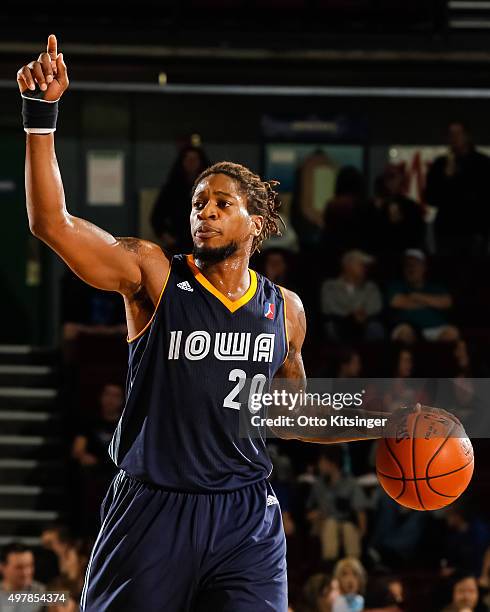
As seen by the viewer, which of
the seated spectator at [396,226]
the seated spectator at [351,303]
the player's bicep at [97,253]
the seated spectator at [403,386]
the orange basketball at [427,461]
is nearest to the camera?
the player's bicep at [97,253]

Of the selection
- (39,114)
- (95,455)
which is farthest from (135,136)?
(39,114)

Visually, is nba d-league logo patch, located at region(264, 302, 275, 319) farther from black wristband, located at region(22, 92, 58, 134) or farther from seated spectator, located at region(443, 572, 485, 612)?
seated spectator, located at region(443, 572, 485, 612)

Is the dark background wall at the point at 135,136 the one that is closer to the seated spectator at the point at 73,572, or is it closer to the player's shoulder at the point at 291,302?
the seated spectator at the point at 73,572

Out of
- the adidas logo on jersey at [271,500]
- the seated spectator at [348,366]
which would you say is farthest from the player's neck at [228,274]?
the seated spectator at [348,366]

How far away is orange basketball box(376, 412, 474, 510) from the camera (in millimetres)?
3635

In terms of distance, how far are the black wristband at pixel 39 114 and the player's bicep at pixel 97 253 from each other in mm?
240

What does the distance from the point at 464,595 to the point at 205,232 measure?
155 inches

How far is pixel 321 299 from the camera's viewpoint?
875 centimetres

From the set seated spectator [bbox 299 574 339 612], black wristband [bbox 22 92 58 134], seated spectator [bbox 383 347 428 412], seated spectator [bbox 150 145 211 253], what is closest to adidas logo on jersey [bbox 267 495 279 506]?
black wristband [bbox 22 92 58 134]

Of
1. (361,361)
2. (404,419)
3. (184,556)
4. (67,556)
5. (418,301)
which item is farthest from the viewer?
(418,301)

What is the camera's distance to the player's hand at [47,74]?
2967 mm

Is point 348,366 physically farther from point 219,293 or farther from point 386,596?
point 219,293

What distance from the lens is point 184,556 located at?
3.19m

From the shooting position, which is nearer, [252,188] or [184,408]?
[184,408]
